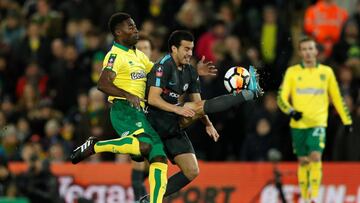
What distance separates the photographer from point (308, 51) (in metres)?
19.2

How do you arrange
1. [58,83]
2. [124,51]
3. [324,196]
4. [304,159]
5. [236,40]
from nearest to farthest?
[124,51]
[304,159]
[324,196]
[236,40]
[58,83]

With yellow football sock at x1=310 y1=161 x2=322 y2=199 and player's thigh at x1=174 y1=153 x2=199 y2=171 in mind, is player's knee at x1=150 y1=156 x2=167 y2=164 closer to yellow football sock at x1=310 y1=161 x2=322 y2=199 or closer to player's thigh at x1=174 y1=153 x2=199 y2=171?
player's thigh at x1=174 y1=153 x2=199 y2=171

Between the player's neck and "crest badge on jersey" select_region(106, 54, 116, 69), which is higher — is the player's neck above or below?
above

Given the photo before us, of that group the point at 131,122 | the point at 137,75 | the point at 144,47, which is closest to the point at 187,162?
the point at 131,122

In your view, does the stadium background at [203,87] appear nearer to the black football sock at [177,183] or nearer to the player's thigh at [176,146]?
the player's thigh at [176,146]

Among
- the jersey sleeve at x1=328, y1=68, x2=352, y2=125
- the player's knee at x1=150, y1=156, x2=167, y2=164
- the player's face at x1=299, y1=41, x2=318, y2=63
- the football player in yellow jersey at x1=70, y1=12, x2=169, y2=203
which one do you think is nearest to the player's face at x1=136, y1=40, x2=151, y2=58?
the football player in yellow jersey at x1=70, y1=12, x2=169, y2=203

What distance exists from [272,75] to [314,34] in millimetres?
1342

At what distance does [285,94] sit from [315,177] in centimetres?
139

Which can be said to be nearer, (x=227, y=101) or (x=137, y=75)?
(x=227, y=101)

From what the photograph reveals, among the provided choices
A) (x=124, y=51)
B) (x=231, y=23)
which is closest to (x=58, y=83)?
(x=231, y=23)

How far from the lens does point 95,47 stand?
77.7 feet

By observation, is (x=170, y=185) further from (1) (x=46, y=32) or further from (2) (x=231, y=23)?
(1) (x=46, y=32)

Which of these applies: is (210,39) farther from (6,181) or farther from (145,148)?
(145,148)

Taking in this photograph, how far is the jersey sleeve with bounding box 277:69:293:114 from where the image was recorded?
1906 cm
